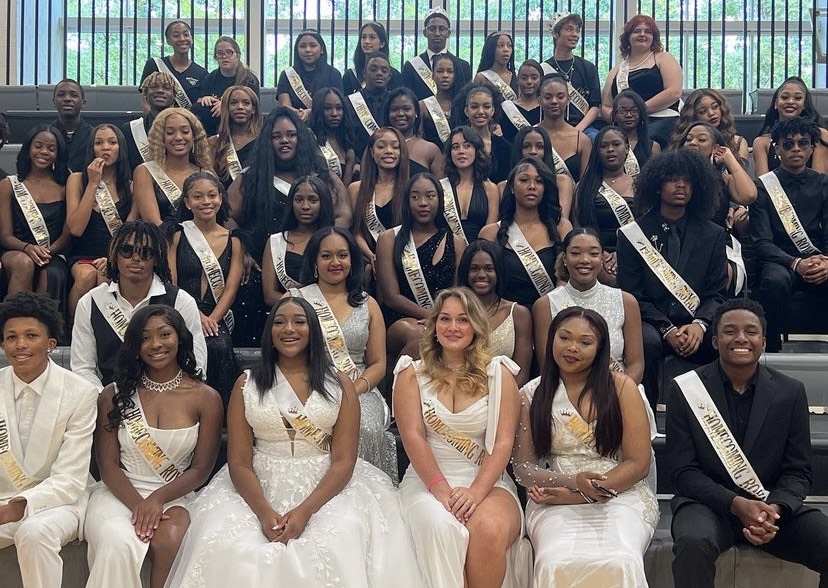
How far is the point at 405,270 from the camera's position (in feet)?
18.0

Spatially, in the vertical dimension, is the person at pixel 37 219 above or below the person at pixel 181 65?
below

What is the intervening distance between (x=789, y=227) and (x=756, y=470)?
195 centimetres

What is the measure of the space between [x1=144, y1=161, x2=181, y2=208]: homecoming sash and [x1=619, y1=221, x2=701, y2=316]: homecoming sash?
2224 millimetres

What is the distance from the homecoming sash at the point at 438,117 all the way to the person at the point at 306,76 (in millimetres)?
709

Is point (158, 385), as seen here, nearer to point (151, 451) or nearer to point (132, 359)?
point (132, 359)

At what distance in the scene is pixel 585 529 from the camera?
13.2 feet

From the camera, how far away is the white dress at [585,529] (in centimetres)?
384

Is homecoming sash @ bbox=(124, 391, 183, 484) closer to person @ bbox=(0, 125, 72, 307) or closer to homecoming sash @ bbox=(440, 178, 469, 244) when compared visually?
person @ bbox=(0, 125, 72, 307)

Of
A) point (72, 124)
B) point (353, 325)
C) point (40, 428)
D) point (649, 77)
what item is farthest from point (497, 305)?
point (72, 124)

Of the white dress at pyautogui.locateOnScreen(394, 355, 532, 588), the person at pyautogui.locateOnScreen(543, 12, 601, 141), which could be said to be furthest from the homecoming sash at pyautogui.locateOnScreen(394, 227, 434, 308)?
the person at pyautogui.locateOnScreen(543, 12, 601, 141)

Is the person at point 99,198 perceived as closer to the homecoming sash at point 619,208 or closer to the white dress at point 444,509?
the white dress at point 444,509

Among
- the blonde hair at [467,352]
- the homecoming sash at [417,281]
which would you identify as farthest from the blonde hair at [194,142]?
the blonde hair at [467,352]

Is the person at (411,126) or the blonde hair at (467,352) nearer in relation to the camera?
the blonde hair at (467,352)

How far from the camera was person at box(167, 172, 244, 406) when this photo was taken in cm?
539
